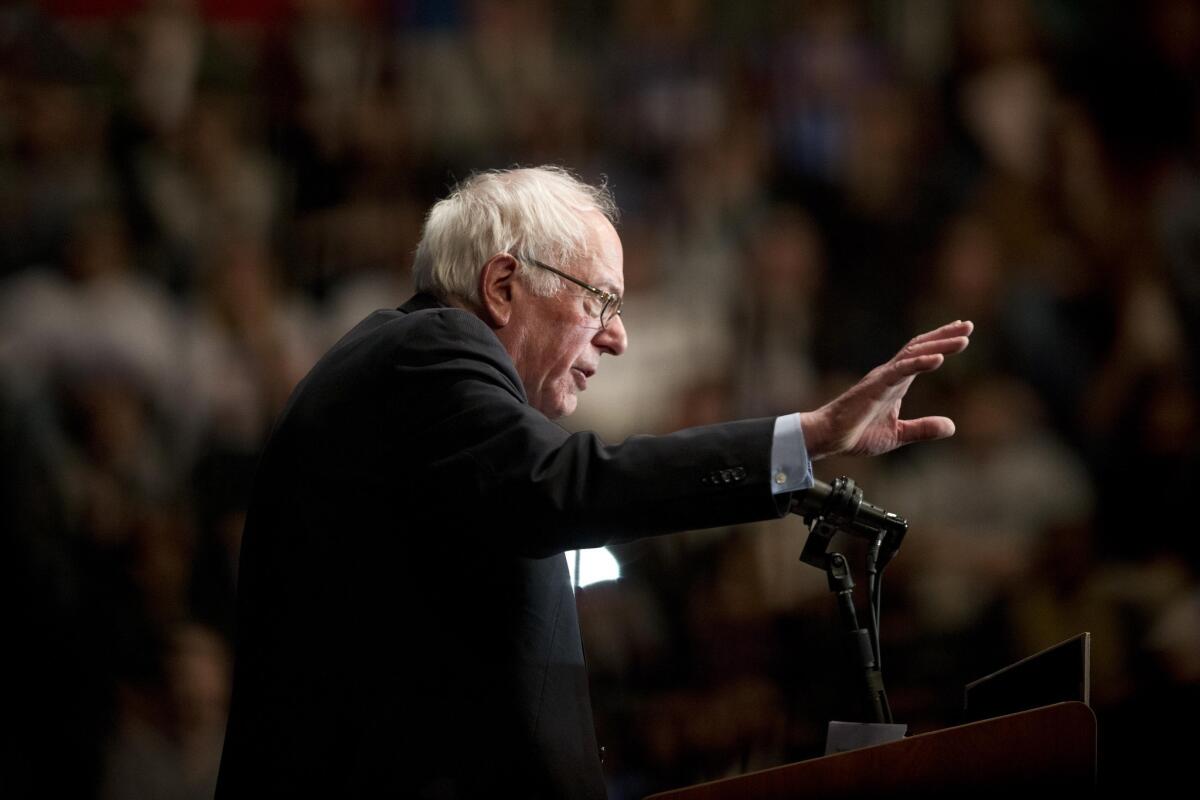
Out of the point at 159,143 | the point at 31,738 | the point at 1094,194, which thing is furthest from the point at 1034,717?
the point at 159,143

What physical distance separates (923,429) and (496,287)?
738mm

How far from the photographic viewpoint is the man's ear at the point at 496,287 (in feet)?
7.22

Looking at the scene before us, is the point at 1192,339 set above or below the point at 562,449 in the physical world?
above

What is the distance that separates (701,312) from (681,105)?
0.79 meters

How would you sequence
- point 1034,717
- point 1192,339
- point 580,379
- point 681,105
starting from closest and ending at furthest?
point 1034,717 → point 580,379 → point 1192,339 → point 681,105

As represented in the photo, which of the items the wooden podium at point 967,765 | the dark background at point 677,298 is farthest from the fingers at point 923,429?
the dark background at point 677,298

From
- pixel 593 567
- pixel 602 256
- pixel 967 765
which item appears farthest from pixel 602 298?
pixel 967 765

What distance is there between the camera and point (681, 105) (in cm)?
488

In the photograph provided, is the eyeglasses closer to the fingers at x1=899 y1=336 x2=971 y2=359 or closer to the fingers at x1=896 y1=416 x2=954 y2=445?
Result: the fingers at x1=896 y1=416 x2=954 y2=445

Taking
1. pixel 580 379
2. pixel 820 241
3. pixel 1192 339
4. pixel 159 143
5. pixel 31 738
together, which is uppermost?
pixel 159 143

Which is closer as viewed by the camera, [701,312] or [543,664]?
[543,664]

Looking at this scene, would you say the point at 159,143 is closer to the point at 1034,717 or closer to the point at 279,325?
the point at 279,325

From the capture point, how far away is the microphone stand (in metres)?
1.90

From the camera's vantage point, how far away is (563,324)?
226 cm
